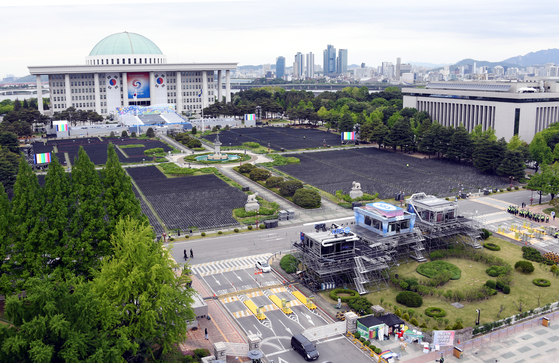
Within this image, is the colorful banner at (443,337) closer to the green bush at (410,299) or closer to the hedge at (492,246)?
the green bush at (410,299)

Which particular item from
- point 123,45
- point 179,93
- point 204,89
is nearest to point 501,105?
point 204,89

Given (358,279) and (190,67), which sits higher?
(190,67)

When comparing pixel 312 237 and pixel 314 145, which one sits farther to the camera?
pixel 314 145

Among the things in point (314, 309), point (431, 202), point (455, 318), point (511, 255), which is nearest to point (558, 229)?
point (511, 255)

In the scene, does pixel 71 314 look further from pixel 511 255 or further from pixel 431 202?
pixel 511 255

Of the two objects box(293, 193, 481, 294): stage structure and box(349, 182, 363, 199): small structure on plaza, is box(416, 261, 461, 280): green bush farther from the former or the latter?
box(349, 182, 363, 199): small structure on plaza

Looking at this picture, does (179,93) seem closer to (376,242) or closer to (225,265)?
(225,265)
